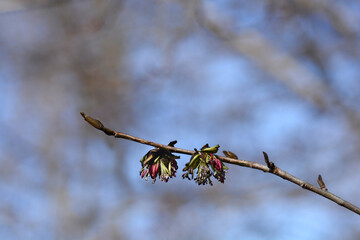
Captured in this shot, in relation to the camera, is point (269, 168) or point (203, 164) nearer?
point (269, 168)

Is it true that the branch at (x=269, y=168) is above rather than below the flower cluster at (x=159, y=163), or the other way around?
below

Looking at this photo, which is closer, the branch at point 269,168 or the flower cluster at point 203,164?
the branch at point 269,168

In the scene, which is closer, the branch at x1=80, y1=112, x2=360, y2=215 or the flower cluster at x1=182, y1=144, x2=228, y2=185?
the branch at x1=80, y1=112, x2=360, y2=215

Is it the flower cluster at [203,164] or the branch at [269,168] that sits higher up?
the flower cluster at [203,164]

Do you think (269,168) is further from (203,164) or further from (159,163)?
(159,163)

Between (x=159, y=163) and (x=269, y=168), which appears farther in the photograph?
(x=159, y=163)

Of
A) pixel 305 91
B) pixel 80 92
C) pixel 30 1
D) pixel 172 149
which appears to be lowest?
pixel 172 149

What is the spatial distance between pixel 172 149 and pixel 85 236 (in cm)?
876

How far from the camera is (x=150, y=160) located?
156 centimetres

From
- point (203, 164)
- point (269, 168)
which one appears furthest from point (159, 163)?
point (269, 168)

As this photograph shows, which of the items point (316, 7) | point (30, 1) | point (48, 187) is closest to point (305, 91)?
point (316, 7)

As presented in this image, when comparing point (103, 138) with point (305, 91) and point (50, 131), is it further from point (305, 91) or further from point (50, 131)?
point (305, 91)

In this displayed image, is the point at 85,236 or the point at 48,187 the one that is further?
the point at 48,187

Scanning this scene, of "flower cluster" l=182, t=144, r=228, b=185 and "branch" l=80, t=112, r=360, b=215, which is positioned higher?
"flower cluster" l=182, t=144, r=228, b=185
